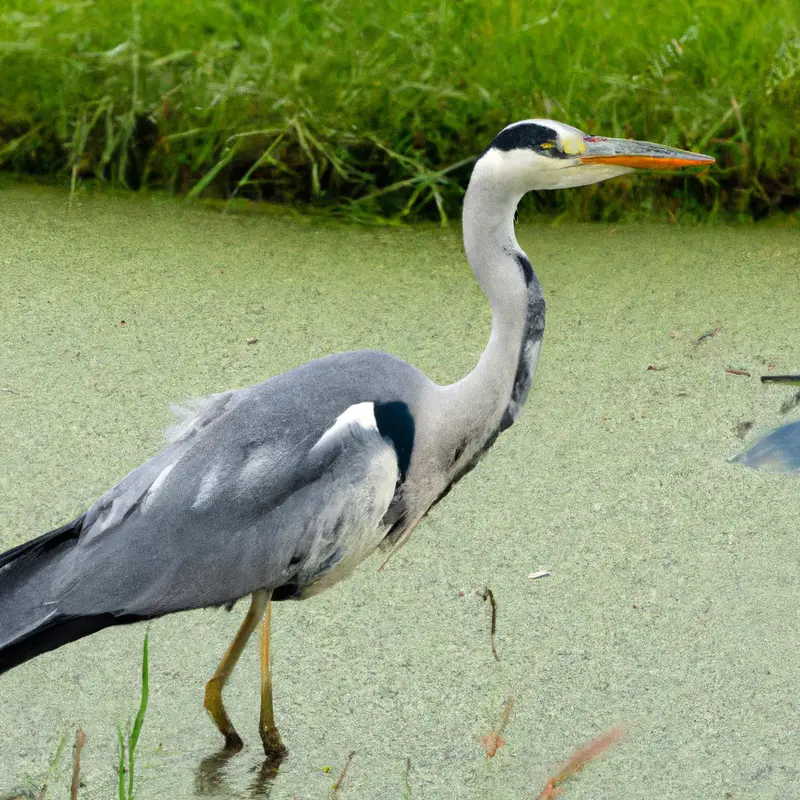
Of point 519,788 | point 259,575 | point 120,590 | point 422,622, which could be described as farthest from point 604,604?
point 120,590

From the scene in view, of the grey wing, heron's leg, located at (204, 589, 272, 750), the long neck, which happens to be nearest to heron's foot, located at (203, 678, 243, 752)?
heron's leg, located at (204, 589, 272, 750)

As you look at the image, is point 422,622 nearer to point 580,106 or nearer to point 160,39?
point 580,106

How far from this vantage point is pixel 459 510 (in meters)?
1.82

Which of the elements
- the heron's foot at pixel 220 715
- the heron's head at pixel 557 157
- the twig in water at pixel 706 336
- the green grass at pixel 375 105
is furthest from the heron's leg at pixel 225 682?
the green grass at pixel 375 105

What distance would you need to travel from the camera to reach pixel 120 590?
1341 millimetres

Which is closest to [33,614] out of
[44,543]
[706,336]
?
[44,543]

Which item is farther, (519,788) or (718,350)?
(718,350)

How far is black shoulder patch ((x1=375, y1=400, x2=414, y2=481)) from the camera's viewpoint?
1.40 meters

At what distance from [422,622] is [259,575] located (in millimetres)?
289

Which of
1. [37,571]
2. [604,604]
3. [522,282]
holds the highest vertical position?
[522,282]

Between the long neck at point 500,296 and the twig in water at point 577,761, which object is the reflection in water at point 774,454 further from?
the twig in water at point 577,761

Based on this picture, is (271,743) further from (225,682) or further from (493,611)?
(493,611)

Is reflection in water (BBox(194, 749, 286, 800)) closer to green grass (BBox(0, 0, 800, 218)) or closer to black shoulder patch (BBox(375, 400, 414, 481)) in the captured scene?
black shoulder patch (BBox(375, 400, 414, 481))

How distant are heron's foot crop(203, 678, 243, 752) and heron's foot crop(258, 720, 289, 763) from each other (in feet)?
0.12
